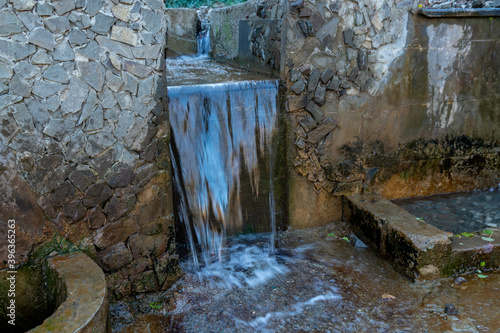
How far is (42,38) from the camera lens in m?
3.00

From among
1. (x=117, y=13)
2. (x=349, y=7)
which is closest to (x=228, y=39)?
(x=349, y=7)

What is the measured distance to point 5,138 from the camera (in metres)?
3.01

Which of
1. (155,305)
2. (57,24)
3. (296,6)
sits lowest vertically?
(155,305)

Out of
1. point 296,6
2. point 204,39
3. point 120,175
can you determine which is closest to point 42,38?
point 120,175

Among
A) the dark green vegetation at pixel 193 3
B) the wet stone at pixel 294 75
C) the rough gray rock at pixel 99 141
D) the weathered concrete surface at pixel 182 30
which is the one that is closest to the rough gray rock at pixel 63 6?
the rough gray rock at pixel 99 141

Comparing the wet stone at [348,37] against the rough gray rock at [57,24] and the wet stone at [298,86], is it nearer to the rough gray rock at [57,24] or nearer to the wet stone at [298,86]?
the wet stone at [298,86]

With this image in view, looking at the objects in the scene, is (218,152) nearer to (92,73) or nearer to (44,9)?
(92,73)

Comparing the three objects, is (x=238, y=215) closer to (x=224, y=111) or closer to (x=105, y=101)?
(x=224, y=111)

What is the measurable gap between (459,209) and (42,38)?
4.89 metres

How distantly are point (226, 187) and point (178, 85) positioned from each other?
1.26 meters

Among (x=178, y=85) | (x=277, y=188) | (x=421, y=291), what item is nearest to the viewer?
(x=421, y=291)

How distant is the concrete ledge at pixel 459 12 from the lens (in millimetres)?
4816

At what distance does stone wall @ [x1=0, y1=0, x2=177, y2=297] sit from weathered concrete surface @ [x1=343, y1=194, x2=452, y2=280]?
229 centimetres

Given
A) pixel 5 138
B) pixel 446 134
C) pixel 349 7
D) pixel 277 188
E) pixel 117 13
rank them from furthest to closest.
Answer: pixel 446 134
pixel 277 188
pixel 349 7
pixel 117 13
pixel 5 138
